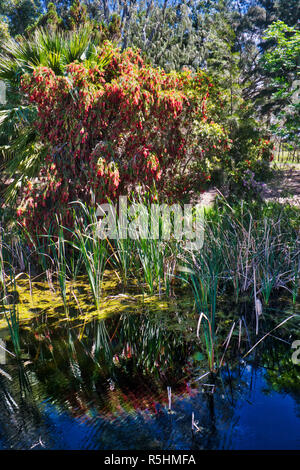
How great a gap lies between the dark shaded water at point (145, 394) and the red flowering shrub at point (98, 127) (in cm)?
215

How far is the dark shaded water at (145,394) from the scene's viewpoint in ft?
6.14

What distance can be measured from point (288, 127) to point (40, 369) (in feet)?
19.1

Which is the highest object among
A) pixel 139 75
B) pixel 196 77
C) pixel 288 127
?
pixel 196 77

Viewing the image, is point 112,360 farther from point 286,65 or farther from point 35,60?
point 286,65

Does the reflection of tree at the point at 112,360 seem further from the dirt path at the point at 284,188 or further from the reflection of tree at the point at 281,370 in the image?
the dirt path at the point at 284,188

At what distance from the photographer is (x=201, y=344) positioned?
9.26 ft

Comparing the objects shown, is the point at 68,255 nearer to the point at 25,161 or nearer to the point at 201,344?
the point at 25,161

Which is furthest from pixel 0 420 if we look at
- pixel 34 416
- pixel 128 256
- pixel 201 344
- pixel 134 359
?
pixel 128 256

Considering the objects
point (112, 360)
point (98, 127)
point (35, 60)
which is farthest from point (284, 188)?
point (112, 360)

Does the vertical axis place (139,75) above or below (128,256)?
above

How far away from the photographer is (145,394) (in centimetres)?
224

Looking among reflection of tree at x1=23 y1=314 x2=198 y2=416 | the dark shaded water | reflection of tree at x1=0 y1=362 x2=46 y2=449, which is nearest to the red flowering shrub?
reflection of tree at x1=23 y1=314 x2=198 y2=416

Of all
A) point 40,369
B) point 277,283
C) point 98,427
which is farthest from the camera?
point 277,283

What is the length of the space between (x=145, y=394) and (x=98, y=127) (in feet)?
11.2
